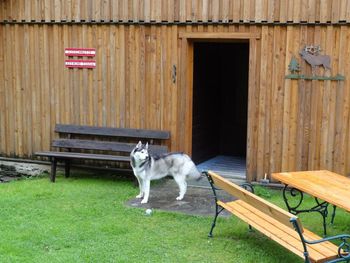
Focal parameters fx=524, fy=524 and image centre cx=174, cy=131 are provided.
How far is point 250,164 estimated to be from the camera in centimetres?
889

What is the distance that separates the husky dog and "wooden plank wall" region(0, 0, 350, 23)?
251cm

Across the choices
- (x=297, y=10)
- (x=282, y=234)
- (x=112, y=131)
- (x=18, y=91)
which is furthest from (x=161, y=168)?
(x=18, y=91)

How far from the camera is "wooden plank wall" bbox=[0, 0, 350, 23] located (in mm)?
8273

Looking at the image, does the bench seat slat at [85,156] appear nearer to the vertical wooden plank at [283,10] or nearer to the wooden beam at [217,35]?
the wooden beam at [217,35]

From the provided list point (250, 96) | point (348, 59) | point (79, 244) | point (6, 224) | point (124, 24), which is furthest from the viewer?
point (124, 24)

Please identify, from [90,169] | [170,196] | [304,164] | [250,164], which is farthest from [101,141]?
[304,164]

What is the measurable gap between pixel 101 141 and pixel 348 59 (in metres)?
4.62

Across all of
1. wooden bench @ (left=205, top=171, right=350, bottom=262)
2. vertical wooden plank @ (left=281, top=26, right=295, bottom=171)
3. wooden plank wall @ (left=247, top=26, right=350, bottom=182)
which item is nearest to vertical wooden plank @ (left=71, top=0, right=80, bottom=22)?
wooden plank wall @ (left=247, top=26, right=350, bottom=182)

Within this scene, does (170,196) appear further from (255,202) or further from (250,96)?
(255,202)

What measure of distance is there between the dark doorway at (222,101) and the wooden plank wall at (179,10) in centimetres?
171

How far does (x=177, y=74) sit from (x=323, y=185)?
3953mm

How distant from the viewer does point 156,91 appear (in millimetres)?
9352

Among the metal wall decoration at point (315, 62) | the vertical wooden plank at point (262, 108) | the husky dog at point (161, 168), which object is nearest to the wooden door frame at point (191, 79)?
the vertical wooden plank at point (262, 108)

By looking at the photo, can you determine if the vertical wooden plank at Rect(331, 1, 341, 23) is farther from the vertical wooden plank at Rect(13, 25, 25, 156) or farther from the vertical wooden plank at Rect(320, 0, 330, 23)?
the vertical wooden plank at Rect(13, 25, 25, 156)
